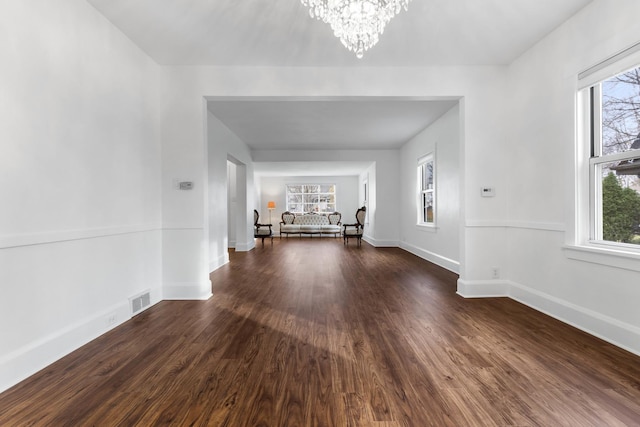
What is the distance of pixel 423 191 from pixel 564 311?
13.8 ft

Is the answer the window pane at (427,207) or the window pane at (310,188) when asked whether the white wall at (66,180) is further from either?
the window pane at (310,188)

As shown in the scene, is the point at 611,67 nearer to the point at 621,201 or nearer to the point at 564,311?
the point at 621,201

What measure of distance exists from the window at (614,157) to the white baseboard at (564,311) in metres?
0.60

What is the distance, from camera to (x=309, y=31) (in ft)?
9.44

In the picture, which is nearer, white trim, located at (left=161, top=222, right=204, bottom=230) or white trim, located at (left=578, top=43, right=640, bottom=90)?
white trim, located at (left=578, top=43, right=640, bottom=90)

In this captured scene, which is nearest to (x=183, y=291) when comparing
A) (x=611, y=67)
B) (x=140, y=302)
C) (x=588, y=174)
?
(x=140, y=302)

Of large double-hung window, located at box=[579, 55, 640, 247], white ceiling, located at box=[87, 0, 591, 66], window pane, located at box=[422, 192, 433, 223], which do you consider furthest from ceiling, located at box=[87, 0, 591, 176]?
window pane, located at box=[422, 192, 433, 223]

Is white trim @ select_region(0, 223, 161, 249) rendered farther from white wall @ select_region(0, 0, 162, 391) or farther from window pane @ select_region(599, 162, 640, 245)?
window pane @ select_region(599, 162, 640, 245)

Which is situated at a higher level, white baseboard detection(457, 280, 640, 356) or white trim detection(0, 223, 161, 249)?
white trim detection(0, 223, 161, 249)

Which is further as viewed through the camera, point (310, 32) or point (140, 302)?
point (140, 302)

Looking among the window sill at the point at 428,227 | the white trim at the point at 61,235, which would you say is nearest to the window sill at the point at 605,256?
the window sill at the point at 428,227

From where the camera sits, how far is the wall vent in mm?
3016

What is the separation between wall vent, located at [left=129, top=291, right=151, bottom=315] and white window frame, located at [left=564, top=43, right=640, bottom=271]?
403cm

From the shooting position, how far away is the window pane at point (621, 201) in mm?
2303
